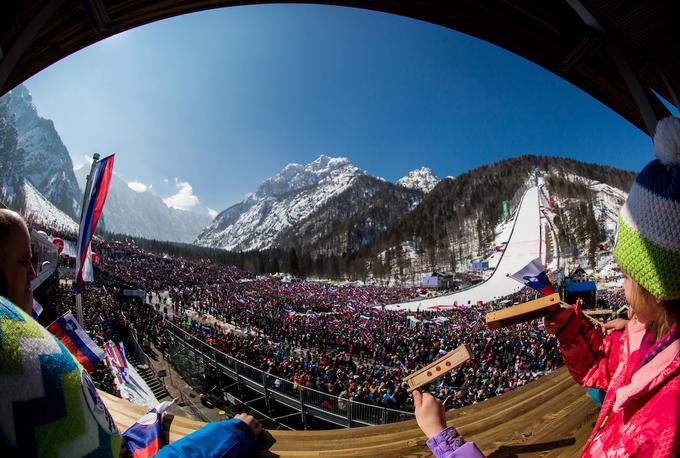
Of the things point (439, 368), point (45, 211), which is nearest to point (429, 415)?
point (439, 368)

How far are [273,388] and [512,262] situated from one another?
2180 inches

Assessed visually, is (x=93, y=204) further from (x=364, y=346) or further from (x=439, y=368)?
(x=364, y=346)

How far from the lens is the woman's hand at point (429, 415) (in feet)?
3.82

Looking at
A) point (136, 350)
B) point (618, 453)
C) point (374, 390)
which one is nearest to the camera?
point (618, 453)

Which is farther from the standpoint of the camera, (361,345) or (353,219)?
(353,219)

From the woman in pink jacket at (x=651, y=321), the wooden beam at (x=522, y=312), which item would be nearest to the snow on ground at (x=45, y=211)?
the wooden beam at (x=522, y=312)

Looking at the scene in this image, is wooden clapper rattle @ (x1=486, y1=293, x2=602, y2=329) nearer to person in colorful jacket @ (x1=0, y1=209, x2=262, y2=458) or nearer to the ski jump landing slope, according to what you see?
person in colorful jacket @ (x1=0, y1=209, x2=262, y2=458)

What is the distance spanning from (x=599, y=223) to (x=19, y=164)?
982 feet

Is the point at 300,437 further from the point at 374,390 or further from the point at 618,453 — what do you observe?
the point at 374,390

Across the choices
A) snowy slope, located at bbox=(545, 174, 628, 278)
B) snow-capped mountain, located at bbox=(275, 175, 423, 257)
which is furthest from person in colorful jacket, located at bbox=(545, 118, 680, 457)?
snow-capped mountain, located at bbox=(275, 175, 423, 257)

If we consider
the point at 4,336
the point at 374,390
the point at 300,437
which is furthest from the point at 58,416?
the point at 374,390

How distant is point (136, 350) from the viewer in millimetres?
15680

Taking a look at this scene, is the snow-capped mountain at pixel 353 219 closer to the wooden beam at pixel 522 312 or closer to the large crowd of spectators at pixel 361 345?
the large crowd of spectators at pixel 361 345

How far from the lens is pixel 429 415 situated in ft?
3.96
